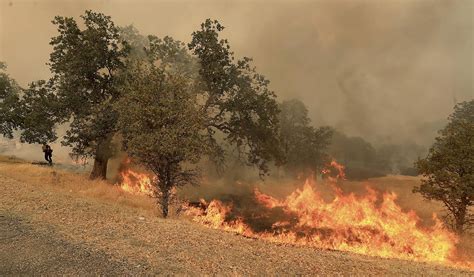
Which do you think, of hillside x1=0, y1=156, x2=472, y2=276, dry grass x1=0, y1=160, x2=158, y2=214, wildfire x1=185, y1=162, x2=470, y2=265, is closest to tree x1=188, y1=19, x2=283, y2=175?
wildfire x1=185, y1=162, x2=470, y2=265

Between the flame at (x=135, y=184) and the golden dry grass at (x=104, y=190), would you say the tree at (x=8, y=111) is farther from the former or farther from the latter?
the flame at (x=135, y=184)

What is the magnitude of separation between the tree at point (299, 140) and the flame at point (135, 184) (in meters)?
34.7

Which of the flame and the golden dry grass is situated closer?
the golden dry grass

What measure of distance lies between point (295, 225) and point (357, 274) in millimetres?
21275

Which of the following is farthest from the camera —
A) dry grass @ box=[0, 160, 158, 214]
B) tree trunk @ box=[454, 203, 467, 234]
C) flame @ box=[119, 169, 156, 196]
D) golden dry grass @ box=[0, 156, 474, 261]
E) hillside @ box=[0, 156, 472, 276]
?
flame @ box=[119, 169, 156, 196]

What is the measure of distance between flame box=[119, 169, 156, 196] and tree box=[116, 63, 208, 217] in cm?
600

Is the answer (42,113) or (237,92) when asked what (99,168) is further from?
(237,92)

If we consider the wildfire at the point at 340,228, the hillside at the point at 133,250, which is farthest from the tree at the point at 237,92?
the hillside at the point at 133,250

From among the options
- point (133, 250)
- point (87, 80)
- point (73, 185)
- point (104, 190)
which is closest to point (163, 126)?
point (104, 190)

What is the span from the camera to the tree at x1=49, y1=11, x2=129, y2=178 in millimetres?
35500

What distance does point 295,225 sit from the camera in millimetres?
35969

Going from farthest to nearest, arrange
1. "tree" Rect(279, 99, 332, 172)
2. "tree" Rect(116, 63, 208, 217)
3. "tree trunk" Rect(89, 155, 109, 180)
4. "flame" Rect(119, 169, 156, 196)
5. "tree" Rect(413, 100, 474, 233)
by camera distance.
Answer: "tree" Rect(279, 99, 332, 172), "tree trunk" Rect(89, 155, 109, 180), "flame" Rect(119, 169, 156, 196), "tree" Rect(413, 100, 474, 233), "tree" Rect(116, 63, 208, 217)

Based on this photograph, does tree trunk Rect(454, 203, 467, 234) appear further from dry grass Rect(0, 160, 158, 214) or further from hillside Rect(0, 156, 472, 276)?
dry grass Rect(0, 160, 158, 214)

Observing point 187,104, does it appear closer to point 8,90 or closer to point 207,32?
point 207,32
